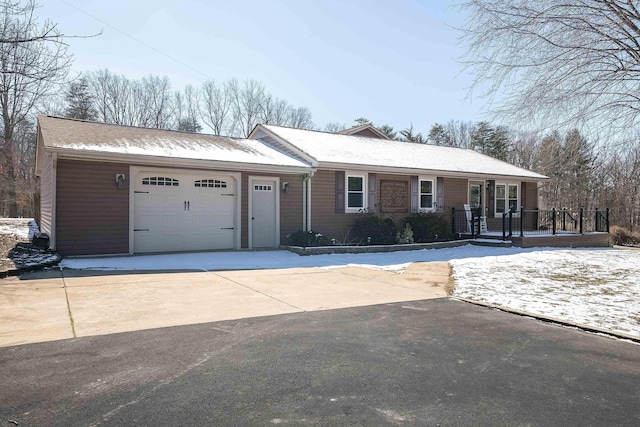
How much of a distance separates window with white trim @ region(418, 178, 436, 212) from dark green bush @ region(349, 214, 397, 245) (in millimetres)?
2300

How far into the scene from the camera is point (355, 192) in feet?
47.5

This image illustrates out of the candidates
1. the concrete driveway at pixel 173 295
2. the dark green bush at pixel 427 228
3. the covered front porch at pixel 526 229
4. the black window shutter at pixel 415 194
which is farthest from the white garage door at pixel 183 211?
the covered front porch at pixel 526 229

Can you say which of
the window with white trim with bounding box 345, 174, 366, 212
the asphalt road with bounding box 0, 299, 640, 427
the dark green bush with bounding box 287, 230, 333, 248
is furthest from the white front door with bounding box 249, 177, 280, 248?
the asphalt road with bounding box 0, 299, 640, 427

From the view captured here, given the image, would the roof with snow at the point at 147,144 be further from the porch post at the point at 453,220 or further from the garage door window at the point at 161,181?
the porch post at the point at 453,220

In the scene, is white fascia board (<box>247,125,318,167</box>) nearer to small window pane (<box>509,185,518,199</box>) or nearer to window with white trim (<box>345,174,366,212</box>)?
window with white trim (<box>345,174,366,212</box>)

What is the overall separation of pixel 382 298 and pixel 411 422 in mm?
3971

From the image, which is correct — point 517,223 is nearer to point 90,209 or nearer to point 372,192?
point 372,192

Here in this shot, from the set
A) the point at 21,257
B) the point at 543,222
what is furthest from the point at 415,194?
the point at 21,257

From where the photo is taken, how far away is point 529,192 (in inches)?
767

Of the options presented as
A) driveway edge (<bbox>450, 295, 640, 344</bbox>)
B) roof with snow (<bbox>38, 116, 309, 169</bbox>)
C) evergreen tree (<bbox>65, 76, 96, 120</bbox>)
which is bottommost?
driveway edge (<bbox>450, 295, 640, 344</bbox>)

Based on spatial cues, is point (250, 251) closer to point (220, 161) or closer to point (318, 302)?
point (220, 161)

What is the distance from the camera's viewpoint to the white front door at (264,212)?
1270cm

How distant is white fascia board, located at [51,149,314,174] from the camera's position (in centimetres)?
992

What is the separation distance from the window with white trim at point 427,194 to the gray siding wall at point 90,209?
1019 cm
